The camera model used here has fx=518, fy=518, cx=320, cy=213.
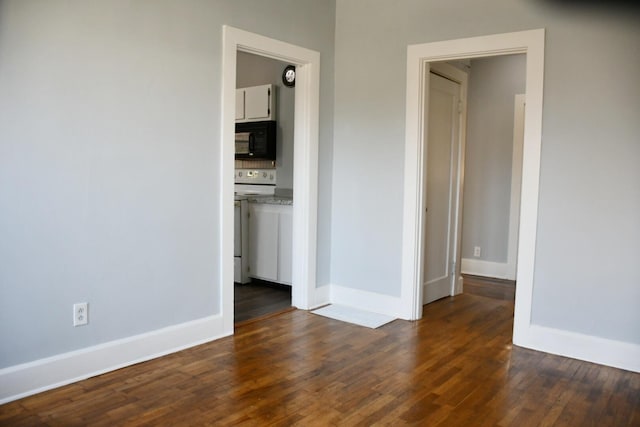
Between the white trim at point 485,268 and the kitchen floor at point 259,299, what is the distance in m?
2.16

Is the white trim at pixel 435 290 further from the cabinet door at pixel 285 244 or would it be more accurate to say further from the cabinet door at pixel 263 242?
the cabinet door at pixel 263 242

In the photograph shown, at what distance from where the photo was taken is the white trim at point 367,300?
4.14m

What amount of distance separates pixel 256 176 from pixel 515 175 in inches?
111

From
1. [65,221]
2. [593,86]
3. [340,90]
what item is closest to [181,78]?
[65,221]

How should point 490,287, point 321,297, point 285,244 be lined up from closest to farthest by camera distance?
point 321,297 → point 285,244 → point 490,287

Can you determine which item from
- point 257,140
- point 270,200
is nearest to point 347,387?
point 270,200

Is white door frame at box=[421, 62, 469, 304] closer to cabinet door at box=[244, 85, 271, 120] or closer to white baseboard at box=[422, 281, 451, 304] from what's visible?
white baseboard at box=[422, 281, 451, 304]

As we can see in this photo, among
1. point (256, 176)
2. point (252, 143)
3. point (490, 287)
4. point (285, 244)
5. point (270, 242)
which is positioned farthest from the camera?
point (256, 176)

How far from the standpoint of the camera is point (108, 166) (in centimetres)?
285

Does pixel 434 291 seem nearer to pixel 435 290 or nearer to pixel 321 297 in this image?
pixel 435 290

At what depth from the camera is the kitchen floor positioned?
4.15m

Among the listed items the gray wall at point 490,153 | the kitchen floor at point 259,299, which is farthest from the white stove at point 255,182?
the gray wall at point 490,153

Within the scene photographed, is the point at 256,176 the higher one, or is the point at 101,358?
the point at 256,176

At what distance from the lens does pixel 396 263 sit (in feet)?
13.6
